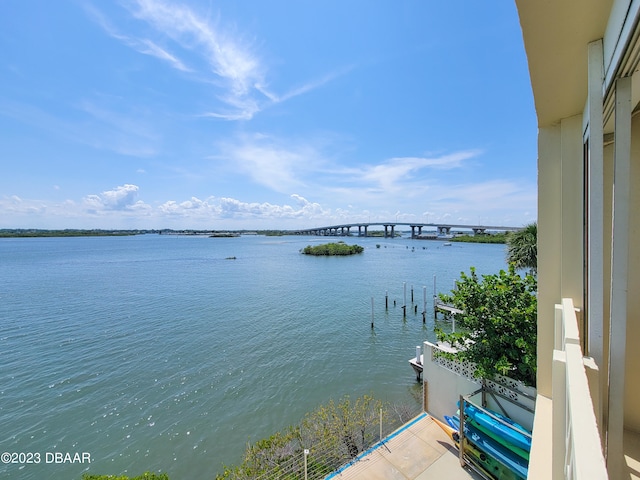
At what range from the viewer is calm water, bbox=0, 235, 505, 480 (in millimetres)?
6312

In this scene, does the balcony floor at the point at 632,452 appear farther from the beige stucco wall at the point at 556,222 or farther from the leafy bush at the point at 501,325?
the leafy bush at the point at 501,325

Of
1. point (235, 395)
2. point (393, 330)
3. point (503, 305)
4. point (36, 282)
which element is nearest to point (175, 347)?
point (235, 395)

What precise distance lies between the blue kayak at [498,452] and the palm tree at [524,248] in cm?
573

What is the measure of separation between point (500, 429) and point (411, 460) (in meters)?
1.59

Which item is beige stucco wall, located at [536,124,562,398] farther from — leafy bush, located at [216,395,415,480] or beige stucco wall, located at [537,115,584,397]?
leafy bush, located at [216,395,415,480]

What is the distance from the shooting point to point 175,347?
10781mm

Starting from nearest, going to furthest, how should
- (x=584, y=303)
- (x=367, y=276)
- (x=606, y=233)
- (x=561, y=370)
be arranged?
(x=561, y=370) < (x=606, y=233) < (x=584, y=303) < (x=367, y=276)

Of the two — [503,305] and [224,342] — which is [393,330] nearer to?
[224,342]

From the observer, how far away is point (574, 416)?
0.82m

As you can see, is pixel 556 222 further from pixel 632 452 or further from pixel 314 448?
pixel 314 448

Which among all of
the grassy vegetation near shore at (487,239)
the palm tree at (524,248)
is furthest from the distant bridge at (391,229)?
the palm tree at (524,248)

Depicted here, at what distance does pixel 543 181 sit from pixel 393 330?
445 inches

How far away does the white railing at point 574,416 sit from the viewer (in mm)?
662

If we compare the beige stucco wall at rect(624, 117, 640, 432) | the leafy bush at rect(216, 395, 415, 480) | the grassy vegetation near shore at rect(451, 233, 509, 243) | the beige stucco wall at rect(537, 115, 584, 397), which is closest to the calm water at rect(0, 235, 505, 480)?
the leafy bush at rect(216, 395, 415, 480)
